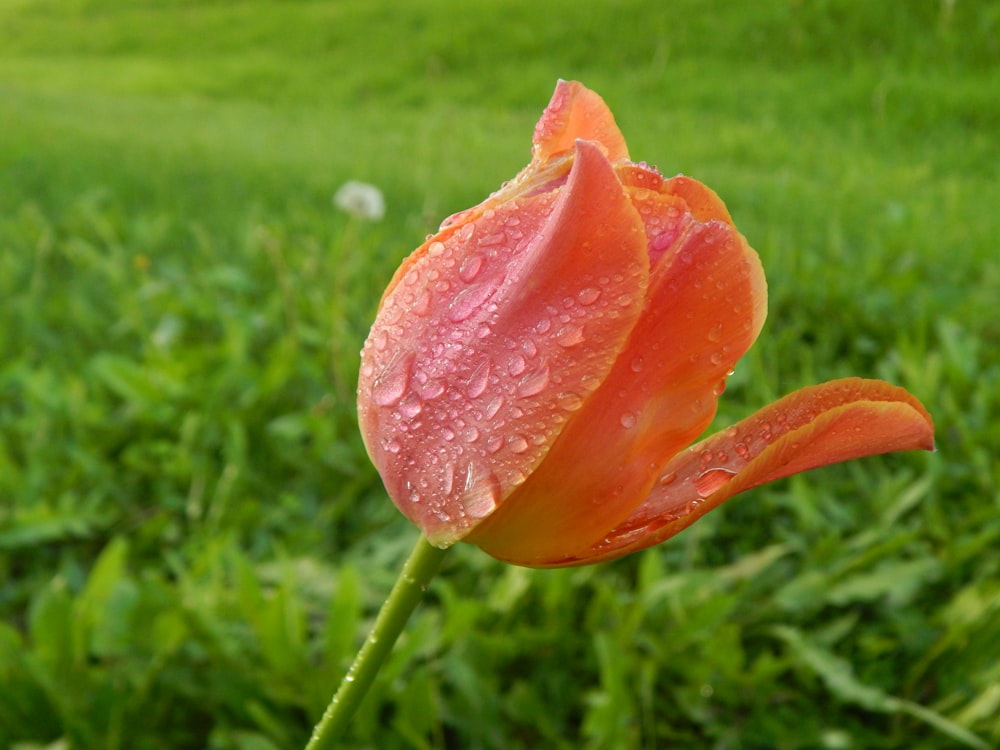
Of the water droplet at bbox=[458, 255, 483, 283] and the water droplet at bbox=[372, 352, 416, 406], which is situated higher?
the water droplet at bbox=[458, 255, 483, 283]

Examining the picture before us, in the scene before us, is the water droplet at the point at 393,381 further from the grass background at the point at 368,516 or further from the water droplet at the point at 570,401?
the grass background at the point at 368,516

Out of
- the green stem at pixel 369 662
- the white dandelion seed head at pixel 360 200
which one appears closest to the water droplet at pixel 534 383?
the green stem at pixel 369 662

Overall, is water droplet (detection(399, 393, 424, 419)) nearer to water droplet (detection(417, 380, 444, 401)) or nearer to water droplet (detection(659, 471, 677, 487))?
water droplet (detection(417, 380, 444, 401))

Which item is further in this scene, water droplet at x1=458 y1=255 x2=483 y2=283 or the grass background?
the grass background

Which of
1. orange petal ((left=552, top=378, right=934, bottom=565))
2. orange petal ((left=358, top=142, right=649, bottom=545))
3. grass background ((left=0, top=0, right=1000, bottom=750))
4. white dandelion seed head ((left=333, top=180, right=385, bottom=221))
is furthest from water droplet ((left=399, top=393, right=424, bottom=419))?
white dandelion seed head ((left=333, top=180, right=385, bottom=221))

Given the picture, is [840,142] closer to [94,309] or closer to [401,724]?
[94,309]

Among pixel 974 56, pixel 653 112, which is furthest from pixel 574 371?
pixel 974 56

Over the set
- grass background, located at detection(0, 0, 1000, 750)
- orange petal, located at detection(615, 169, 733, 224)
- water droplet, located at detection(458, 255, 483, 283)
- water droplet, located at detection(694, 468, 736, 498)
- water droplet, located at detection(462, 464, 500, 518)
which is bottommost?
grass background, located at detection(0, 0, 1000, 750)
